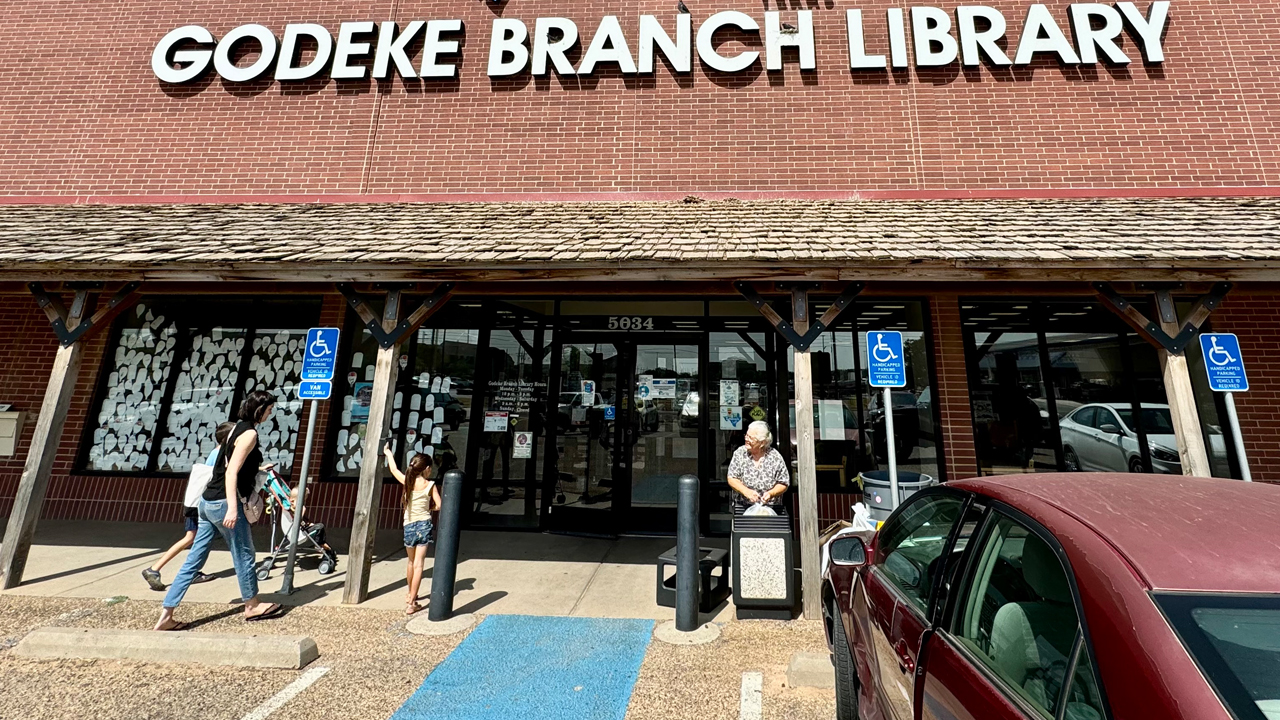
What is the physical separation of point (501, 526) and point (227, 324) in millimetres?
5271

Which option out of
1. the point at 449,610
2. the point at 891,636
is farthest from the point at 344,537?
the point at 891,636

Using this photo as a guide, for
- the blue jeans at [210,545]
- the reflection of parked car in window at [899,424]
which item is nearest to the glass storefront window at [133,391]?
the blue jeans at [210,545]

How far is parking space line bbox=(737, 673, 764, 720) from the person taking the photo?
323 cm

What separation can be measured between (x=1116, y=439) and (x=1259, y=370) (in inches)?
73.3

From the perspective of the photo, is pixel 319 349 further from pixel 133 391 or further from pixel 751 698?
pixel 133 391

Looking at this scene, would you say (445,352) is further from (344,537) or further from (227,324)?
(227,324)

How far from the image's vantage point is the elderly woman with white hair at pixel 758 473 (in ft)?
16.1

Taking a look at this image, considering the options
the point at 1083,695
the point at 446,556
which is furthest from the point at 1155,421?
the point at 446,556

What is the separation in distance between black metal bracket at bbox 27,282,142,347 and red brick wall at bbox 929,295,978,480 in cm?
953

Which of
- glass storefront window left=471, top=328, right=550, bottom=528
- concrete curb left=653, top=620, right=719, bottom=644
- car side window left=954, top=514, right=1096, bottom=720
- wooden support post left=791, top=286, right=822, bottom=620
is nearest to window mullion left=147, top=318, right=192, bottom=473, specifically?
glass storefront window left=471, top=328, right=550, bottom=528

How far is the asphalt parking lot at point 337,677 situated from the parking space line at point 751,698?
3 cm

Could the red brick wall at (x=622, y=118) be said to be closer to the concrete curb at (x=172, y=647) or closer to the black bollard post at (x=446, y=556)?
the black bollard post at (x=446, y=556)

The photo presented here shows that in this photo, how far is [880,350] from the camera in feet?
16.6

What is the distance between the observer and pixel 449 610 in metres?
4.62
